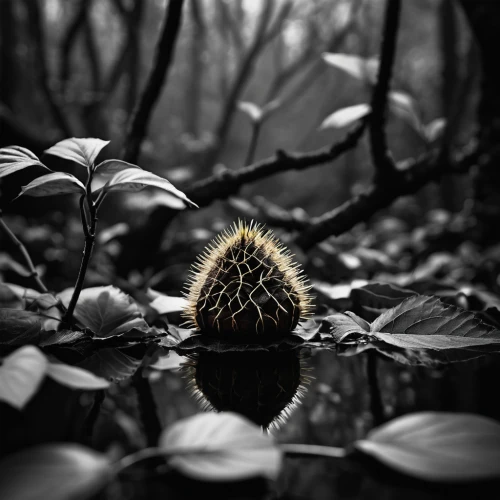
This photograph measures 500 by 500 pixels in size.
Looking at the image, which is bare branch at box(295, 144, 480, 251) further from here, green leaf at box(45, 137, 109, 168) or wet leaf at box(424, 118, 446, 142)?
green leaf at box(45, 137, 109, 168)

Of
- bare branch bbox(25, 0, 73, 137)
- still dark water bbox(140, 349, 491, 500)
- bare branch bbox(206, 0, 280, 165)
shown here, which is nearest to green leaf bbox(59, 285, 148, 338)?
still dark water bbox(140, 349, 491, 500)

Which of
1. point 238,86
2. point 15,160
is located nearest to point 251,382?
point 15,160

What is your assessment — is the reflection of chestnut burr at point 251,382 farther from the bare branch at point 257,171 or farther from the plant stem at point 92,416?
the bare branch at point 257,171

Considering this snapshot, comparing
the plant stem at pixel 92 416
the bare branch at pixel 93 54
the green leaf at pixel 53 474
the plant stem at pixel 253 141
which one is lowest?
the green leaf at pixel 53 474

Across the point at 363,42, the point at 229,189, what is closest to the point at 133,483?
the point at 229,189

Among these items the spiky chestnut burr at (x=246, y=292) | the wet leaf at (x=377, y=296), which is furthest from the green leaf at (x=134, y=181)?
the wet leaf at (x=377, y=296)

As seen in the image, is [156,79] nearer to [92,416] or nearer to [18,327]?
[18,327]
